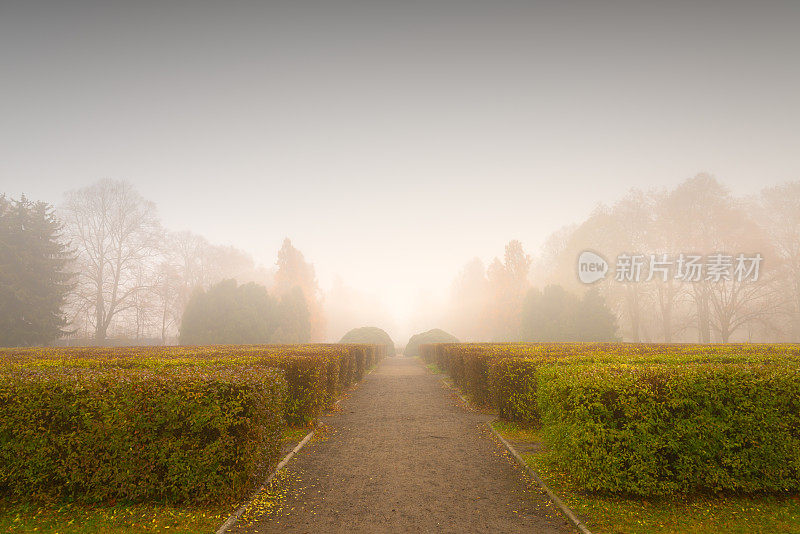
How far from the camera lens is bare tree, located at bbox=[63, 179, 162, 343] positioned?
33.1 metres

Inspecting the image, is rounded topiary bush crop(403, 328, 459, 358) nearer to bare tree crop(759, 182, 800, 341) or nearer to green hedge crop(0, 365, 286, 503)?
bare tree crop(759, 182, 800, 341)

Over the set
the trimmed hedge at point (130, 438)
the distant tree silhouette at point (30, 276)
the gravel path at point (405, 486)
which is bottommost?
the gravel path at point (405, 486)

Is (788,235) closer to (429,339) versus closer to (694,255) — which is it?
(694,255)

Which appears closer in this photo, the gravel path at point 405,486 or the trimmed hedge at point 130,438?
the gravel path at point 405,486

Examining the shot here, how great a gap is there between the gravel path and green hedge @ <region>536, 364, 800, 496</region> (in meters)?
1.02

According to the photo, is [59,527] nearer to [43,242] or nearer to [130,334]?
[43,242]

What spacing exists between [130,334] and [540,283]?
54.7m

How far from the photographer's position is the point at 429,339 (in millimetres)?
47625

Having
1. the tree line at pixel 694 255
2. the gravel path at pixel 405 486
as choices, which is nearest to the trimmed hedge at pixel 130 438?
the gravel path at pixel 405 486

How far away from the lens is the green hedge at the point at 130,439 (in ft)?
15.4

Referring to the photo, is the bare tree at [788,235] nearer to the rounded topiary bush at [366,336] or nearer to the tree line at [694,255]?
the tree line at [694,255]

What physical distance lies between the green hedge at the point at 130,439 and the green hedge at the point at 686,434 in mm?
4393

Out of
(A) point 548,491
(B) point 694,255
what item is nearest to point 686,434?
(A) point 548,491

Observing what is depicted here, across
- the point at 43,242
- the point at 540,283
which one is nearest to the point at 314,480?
the point at 43,242
